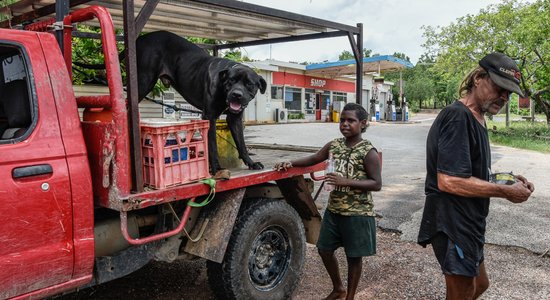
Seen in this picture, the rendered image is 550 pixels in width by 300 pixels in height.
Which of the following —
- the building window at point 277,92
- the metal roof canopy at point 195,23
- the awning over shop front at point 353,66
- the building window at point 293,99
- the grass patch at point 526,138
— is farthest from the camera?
the building window at point 293,99

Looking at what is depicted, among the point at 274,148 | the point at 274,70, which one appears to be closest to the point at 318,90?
the point at 274,70

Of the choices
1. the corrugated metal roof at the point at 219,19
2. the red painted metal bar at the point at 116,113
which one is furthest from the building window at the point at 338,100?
the red painted metal bar at the point at 116,113

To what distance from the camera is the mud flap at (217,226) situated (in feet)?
10.00

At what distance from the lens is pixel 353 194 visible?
3209mm

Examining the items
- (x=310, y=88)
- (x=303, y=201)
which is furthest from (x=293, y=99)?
(x=303, y=201)

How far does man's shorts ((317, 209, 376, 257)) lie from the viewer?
3.17 metres

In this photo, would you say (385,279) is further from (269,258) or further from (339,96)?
(339,96)

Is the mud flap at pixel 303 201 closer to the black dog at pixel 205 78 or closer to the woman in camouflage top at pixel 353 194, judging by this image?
the black dog at pixel 205 78

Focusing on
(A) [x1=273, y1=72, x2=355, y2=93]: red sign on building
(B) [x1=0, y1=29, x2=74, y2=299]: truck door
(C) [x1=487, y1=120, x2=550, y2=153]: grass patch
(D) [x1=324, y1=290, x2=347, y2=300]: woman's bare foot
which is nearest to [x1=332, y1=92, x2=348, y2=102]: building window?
(A) [x1=273, y1=72, x2=355, y2=93]: red sign on building

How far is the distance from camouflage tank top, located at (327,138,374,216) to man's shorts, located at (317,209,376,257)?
2.2 inches

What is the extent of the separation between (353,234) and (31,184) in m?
2.09

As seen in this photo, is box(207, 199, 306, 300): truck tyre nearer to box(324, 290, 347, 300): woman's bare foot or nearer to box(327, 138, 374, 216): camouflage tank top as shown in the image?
box(324, 290, 347, 300): woman's bare foot

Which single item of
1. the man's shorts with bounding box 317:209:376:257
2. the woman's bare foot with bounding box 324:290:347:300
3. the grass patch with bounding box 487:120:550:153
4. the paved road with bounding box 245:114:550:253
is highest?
the man's shorts with bounding box 317:209:376:257

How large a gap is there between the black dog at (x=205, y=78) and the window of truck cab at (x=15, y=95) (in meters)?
1.40
